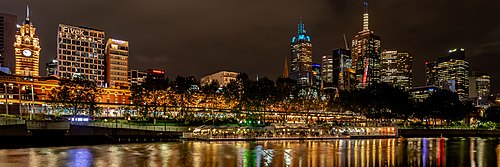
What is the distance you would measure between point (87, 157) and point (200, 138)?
36591 mm

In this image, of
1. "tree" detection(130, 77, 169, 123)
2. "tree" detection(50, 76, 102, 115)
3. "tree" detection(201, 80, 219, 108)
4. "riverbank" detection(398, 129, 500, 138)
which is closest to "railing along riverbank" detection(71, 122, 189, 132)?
"tree" detection(50, 76, 102, 115)

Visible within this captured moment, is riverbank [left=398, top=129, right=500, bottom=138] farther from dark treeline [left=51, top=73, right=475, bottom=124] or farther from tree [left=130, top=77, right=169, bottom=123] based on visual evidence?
tree [left=130, top=77, right=169, bottom=123]

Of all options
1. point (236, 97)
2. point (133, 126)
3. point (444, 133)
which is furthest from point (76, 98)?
point (444, 133)

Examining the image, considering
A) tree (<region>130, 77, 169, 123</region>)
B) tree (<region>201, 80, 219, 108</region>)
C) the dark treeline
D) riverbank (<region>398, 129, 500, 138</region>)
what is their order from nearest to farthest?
the dark treeline < tree (<region>130, 77, 169, 123</region>) < tree (<region>201, 80, 219, 108</region>) < riverbank (<region>398, 129, 500, 138</region>)

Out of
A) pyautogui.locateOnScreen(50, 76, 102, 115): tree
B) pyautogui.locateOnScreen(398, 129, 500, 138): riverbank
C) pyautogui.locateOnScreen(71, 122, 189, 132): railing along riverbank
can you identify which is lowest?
pyautogui.locateOnScreen(398, 129, 500, 138): riverbank

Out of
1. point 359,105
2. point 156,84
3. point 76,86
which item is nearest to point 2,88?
point 76,86

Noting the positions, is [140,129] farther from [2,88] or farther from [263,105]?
[2,88]

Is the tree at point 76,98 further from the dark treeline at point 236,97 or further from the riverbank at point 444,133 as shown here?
the riverbank at point 444,133

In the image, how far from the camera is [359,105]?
158000 mm

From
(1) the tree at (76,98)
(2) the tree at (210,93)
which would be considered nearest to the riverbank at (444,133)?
(2) the tree at (210,93)

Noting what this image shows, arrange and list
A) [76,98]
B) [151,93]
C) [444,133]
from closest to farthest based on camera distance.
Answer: [76,98] < [151,93] < [444,133]

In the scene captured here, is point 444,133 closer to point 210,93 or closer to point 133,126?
point 210,93

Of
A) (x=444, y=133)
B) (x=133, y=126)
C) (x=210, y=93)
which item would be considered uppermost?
(x=210, y=93)

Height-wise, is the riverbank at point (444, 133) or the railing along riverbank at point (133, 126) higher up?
the railing along riverbank at point (133, 126)
